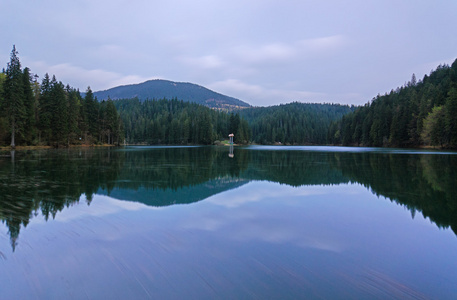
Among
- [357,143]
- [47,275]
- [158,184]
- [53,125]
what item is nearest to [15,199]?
[158,184]

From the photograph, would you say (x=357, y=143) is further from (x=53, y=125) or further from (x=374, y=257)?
(x=374, y=257)

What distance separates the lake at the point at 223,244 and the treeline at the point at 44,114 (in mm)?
41087

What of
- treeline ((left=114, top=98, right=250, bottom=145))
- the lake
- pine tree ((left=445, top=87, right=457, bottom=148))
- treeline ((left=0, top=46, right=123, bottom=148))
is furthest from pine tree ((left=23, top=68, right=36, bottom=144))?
pine tree ((left=445, top=87, right=457, bottom=148))

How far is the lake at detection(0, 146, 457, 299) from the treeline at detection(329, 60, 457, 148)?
6393 cm

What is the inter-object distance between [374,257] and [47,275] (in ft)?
18.8

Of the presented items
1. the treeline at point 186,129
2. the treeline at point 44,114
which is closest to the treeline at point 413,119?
the treeline at point 186,129

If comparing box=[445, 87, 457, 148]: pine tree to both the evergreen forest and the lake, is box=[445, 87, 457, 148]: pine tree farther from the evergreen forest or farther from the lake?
the lake

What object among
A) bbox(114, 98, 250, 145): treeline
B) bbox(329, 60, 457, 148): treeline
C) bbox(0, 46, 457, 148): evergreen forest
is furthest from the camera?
bbox(114, 98, 250, 145): treeline

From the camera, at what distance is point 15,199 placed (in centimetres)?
938

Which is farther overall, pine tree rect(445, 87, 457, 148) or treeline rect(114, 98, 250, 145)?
treeline rect(114, 98, 250, 145)

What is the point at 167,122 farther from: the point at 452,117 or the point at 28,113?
the point at 452,117

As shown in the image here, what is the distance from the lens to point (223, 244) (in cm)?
589

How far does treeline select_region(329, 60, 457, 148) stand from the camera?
62.0m

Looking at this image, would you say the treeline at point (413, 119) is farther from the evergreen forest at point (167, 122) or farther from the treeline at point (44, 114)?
the treeline at point (44, 114)
